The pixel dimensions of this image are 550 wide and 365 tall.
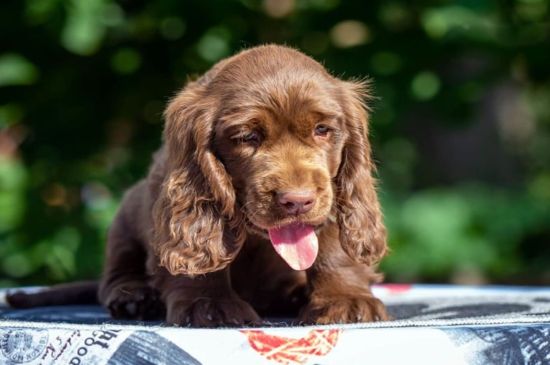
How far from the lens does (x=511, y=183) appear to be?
7590 mm

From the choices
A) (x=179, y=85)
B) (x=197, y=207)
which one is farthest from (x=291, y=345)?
(x=179, y=85)

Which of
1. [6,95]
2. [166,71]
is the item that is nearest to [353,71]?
[166,71]

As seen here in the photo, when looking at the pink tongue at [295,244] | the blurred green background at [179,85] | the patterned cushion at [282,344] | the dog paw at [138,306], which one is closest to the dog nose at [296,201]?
the pink tongue at [295,244]

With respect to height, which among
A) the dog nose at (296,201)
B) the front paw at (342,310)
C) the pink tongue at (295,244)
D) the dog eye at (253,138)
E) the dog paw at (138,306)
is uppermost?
the dog eye at (253,138)

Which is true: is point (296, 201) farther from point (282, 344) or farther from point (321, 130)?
point (282, 344)

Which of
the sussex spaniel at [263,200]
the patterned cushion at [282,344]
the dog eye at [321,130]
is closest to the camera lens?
the patterned cushion at [282,344]

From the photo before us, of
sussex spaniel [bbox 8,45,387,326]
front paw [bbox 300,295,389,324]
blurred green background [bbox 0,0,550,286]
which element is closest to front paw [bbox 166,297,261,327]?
sussex spaniel [bbox 8,45,387,326]

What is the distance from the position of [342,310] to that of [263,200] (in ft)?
1.37

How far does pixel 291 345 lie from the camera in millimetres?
2197

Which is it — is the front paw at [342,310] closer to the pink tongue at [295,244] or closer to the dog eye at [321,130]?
the pink tongue at [295,244]

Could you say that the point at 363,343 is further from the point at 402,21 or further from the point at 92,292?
the point at 402,21

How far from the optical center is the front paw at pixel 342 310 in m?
2.76

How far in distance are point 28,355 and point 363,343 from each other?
781 millimetres

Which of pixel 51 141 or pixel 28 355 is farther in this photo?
pixel 51 141
